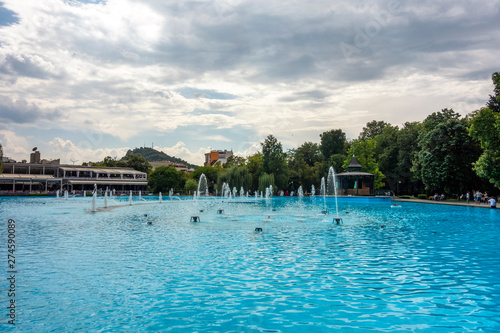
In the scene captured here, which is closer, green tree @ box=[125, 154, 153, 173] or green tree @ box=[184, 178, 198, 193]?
green tree @ box=[184, 178, 198, 193]

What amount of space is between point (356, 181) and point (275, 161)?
65.9 feet

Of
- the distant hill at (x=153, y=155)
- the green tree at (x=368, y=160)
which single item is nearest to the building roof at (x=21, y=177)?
the green tree at (x=368, y=160)

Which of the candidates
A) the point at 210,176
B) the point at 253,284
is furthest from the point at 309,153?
the point at 253,284

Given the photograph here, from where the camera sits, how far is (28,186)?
71688 mm

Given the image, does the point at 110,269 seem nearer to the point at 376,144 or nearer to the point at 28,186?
the point at 376,144

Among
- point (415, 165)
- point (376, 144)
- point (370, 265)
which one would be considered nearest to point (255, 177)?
point (376, 144)

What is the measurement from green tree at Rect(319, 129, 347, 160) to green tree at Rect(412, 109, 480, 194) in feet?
101

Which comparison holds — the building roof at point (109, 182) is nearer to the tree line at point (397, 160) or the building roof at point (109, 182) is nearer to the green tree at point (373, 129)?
the tree line at point (397, 160)

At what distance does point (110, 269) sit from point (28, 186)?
2899 inches

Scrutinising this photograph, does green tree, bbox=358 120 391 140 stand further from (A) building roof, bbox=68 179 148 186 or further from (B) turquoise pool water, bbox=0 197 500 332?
(B) turquoise pool water, bbox=0 197 500 332

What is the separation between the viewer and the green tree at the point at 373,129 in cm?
8025

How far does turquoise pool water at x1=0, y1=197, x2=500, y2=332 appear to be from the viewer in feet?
20.1

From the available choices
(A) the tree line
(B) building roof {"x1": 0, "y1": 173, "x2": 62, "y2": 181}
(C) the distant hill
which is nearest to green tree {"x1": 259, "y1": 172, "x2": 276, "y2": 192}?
(A) the tree line

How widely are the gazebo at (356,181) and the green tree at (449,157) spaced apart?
8.70m
